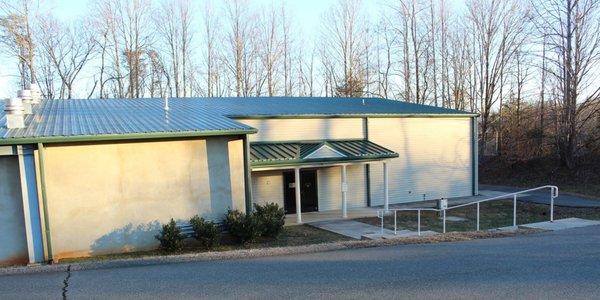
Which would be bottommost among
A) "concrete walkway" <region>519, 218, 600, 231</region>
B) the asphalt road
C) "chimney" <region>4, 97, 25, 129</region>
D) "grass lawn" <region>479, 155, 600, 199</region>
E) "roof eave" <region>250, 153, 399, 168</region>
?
"grass lawn" <region>479, 155, 600, 199</region>

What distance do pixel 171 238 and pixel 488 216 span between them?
12.4m

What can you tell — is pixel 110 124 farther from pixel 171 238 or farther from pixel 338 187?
pixel 338 187

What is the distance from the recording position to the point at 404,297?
5.94 metres

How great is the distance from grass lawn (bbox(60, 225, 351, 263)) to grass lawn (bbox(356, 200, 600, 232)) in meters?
2.61

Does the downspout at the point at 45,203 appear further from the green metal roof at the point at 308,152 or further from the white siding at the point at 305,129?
the white siding at the point at 305,129

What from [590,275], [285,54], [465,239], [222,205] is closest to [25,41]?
[285,54]

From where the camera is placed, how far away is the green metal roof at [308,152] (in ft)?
56.2

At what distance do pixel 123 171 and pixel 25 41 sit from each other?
3237 cm

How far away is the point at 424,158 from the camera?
23359 millimetres

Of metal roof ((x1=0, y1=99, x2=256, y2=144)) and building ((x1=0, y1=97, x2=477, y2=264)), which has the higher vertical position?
metal roof ((x1=0, y1=99, x2=256, y2=144))

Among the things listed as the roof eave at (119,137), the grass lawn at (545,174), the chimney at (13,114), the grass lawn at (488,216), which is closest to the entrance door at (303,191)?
the grass lawn at (488,216)

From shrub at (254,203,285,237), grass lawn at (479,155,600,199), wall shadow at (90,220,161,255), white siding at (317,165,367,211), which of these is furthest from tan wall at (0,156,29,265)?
grass lawn at (479,155,600,199)

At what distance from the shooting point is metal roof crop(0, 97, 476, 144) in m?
11.5

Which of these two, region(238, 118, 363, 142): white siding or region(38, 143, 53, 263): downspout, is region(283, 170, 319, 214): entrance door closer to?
region(238, 118, 363, 142): white siding
